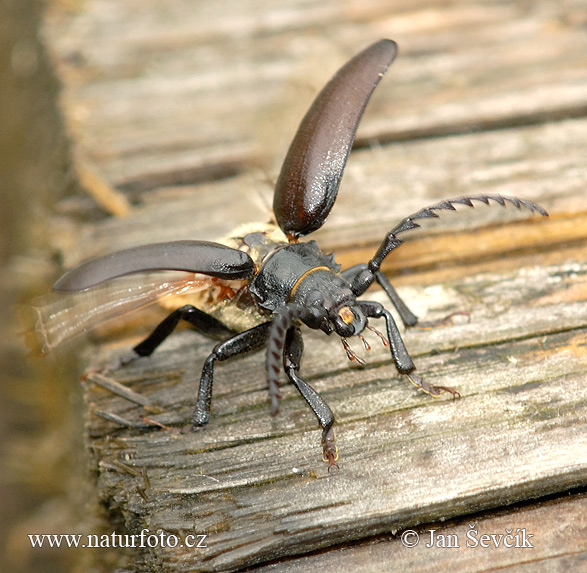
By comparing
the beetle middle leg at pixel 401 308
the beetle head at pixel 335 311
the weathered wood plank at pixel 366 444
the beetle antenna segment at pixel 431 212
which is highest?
the beetle antenna segment at pixel 431 212

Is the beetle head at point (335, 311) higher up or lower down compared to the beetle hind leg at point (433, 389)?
higher up

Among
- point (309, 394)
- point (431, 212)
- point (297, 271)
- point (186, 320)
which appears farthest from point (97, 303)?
point (431, 212)

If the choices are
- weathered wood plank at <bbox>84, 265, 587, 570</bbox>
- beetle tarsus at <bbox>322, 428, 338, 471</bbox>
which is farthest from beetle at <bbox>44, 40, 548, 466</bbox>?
weathered wood plank at <bbox>84, 265, 587, 570</bbox>

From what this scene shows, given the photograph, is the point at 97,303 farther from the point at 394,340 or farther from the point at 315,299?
the point at 394,340

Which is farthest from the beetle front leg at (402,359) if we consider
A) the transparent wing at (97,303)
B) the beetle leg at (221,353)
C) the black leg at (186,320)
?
the transparent wing at (97,303)

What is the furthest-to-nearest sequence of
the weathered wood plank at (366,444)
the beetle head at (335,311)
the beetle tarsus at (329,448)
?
the beetle head at (335,311) → the beetle tarsus at (329,448) → the weathered wood plank at (366,444)

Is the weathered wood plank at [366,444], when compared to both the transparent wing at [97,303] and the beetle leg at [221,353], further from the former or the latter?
the transparent wing at [97,303]

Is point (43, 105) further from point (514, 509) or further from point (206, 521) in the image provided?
point (514, 509)
